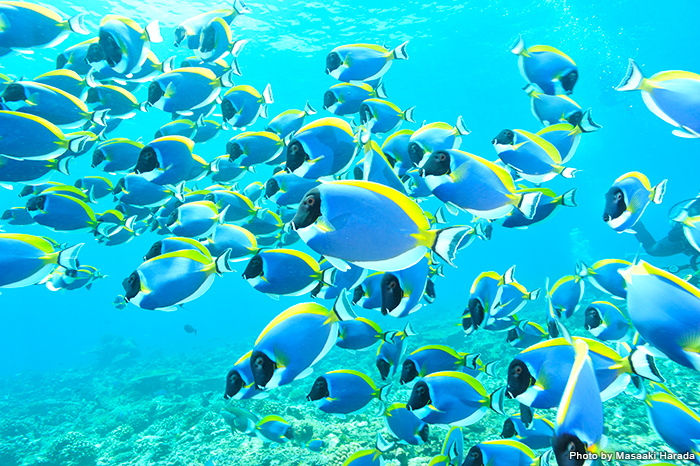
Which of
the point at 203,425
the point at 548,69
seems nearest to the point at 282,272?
the point at 548,69

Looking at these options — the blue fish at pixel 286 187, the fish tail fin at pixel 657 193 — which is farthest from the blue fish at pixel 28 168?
the fish tail fin at pixel 657 193

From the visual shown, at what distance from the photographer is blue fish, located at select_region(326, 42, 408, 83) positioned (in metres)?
3.51

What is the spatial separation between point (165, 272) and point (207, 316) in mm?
57064

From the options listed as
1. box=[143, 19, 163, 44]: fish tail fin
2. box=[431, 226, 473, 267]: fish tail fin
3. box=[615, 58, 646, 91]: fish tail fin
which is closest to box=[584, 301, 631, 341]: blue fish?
box=[615, 58, 646, 91]: fish tail fin

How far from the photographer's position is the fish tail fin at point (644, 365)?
161cm

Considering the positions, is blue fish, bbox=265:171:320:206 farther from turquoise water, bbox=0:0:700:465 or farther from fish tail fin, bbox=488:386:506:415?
fish tail fin, bbox=488:386:506:415

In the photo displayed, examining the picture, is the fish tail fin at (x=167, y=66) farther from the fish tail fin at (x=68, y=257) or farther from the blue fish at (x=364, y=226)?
the blue fish at (x=364, y=226)

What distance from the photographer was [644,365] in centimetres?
164

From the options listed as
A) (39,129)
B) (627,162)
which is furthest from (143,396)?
(627,162)

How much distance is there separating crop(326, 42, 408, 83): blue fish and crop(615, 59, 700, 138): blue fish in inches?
86.1

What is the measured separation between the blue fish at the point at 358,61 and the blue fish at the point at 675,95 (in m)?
2.19

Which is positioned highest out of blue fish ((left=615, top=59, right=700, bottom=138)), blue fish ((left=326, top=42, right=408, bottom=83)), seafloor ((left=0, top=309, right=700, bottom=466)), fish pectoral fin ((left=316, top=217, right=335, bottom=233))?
blue fish ((left=326, top=42, right=408, bottom=83))

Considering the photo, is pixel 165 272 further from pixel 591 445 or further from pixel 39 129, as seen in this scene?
pixel 591 445

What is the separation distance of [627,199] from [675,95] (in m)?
0.77
